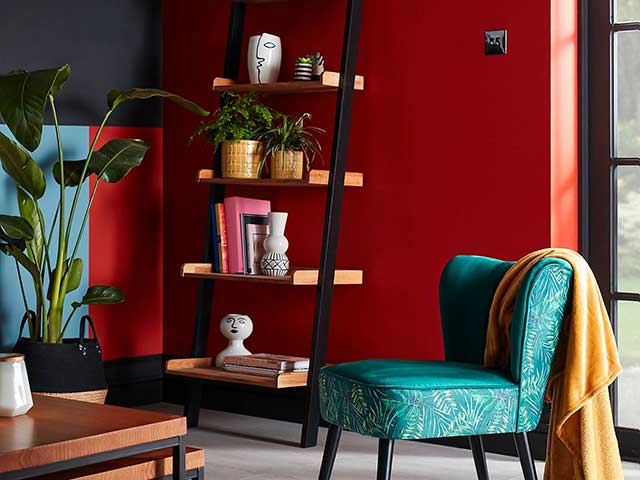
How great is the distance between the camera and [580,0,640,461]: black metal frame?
13.5 ft

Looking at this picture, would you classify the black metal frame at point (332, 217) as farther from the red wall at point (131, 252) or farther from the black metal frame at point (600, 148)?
the red wall at point (131, 252)

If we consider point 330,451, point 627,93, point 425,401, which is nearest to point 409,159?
point 627,93

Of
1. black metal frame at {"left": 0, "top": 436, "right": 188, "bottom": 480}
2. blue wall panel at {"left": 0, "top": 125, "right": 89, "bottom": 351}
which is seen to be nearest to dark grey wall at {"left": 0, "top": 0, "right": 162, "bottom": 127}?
blue wall panel at {"left": 0, "top": 125, "right": 89, "bottom": 351}

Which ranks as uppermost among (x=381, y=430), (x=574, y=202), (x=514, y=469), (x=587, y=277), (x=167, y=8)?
(x=167, y=8)

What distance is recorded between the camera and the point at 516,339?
3.02m

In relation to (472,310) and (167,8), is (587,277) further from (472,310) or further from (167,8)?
(167,8)

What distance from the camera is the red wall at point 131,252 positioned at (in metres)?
5.04

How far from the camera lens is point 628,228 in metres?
4.10

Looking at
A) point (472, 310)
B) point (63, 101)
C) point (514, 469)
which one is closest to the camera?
point (472, 310)

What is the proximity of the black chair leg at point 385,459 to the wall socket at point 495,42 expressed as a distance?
1.83 metres

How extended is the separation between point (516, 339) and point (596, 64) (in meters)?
1.56

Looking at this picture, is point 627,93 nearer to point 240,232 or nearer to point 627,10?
point 627,10

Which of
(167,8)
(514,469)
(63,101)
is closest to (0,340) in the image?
(63,101)

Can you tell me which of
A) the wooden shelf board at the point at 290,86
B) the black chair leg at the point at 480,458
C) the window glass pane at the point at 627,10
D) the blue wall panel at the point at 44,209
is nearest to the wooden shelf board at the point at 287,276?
the blue wall panel at the point at 44,209
